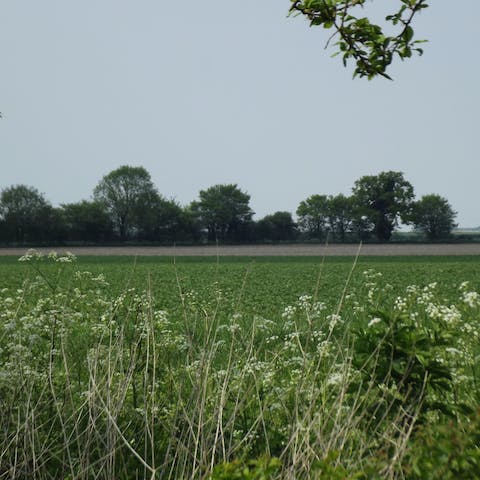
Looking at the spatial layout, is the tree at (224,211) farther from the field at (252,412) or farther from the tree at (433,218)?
the field at (252,412)

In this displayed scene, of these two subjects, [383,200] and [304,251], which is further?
[383,200]

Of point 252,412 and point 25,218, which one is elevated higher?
point 25,218

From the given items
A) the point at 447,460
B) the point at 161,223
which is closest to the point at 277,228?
the point at 161,223

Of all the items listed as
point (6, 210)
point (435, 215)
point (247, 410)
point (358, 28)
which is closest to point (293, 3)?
point (358, 28)

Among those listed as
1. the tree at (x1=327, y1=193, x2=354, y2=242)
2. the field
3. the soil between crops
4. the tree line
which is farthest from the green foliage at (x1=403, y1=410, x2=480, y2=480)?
the tree at (x1=327, y1=193, x2=354, y2=242)

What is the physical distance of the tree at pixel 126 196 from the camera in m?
76.0

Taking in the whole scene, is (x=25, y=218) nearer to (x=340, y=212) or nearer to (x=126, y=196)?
(x=126, y=196)

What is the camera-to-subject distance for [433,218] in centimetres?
8119

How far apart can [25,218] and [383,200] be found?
4619 centimetres

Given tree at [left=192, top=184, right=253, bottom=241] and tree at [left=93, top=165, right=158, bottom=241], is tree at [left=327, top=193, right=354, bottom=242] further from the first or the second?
tree at [left=93, top=165, right=158, bottom=241]

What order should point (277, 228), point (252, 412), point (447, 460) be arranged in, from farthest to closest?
point (277, 228) < point (252, 412) < point (447, 460)

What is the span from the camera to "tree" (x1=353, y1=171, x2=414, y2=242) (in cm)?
7919

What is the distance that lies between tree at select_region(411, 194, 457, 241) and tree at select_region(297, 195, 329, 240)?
12093 millimetres

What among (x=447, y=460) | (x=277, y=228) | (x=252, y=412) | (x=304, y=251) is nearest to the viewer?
(x=447, y=460)
